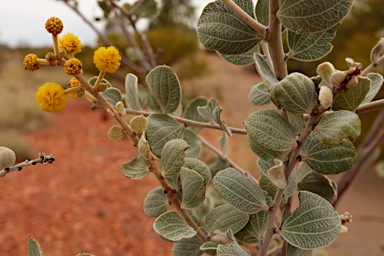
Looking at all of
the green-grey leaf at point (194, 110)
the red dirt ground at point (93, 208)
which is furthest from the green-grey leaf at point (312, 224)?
the red dirt ground at point (93, 208)

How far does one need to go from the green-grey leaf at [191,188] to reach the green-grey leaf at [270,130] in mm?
92

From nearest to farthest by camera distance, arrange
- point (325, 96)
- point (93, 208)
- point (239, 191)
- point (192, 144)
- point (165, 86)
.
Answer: point (325, 96) → point (239, 191) → point (165, 86) → point (192, 144) → point (93, 208)

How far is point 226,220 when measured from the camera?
0.47 metres

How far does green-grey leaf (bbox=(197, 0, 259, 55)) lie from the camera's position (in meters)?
0.38

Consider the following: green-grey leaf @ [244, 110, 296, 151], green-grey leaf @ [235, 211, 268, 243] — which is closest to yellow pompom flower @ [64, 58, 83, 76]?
green-grey leaf @ [244, 110, 296, 151]

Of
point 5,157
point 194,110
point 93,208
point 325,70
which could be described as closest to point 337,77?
point 325,70

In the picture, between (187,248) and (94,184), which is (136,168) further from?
(94,184)

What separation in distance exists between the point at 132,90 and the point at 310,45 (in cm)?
21

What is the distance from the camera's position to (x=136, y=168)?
43 centimetres

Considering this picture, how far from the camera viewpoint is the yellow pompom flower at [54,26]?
13.3 inches

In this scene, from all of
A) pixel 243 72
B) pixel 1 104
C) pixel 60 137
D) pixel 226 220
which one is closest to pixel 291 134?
pixel 226 220

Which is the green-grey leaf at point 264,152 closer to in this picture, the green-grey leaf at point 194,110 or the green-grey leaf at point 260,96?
the green-grey leaf at point 260,96

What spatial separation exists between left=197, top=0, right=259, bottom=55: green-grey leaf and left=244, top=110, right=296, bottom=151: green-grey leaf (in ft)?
0.23

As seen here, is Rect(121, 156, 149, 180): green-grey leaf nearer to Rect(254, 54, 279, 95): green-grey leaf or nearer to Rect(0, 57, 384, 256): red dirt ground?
Rect(254, 54, 279, 95): green-grey leaf
